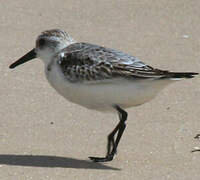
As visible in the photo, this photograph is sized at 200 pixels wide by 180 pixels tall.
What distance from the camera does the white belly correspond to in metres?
7.42

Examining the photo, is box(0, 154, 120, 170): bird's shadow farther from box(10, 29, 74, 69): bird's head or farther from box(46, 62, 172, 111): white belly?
box(10, 29, 74, 69): bird's head

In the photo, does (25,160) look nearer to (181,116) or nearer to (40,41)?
(40,41)

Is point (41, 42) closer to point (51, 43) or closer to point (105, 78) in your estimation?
point (51, 43)

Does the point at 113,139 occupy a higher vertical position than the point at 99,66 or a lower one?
lower

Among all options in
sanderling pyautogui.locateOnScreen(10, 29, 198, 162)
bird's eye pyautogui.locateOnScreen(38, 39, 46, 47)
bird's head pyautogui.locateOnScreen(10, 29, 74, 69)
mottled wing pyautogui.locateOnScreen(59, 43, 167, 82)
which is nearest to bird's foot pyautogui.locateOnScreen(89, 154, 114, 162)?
sanderling pyautogui.locateOnScreen(10, 29, 198, 162)

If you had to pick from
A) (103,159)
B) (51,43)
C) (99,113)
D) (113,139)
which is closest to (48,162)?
(103,159)

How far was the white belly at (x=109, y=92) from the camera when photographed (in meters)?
7.42

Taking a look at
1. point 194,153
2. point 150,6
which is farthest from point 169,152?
point 150,6

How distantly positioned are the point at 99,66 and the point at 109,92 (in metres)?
0.28

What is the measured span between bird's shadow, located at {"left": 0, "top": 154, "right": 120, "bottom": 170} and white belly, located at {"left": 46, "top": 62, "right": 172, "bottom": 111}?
1.84 ft

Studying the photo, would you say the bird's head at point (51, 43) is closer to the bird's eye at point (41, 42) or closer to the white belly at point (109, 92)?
the bird's eye at point (41, 42)

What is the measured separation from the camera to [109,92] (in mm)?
Answer: 7430

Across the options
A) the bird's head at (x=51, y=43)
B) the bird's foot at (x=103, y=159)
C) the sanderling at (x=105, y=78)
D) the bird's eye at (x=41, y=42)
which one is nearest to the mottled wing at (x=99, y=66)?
the sanderling at (x=105, y=78)

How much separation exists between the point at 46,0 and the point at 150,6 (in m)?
1.66
